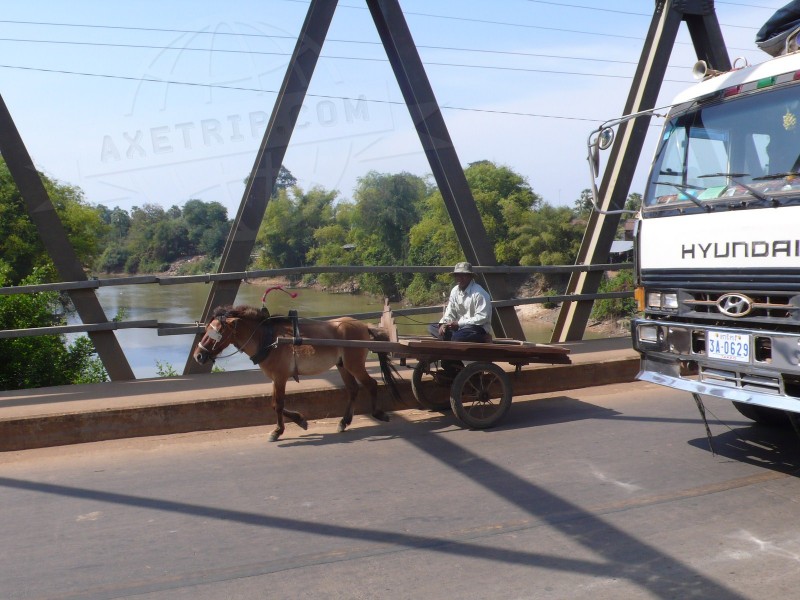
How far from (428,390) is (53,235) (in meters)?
4.42

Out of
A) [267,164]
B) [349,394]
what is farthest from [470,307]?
[267,164]

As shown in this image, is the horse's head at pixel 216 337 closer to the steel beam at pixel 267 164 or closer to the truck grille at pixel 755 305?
the steel beam at pixel 267 164

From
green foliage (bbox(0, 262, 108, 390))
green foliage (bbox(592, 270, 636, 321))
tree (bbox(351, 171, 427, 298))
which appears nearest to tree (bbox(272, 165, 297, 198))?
green foliage (bbox(0, 262, 108, 390))

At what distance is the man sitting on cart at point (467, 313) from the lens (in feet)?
25.5

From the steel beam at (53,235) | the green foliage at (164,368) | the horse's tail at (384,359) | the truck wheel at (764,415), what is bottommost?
the truck wheel at (764,415)

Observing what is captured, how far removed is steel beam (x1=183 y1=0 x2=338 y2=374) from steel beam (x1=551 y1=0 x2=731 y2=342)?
4362 millimetres

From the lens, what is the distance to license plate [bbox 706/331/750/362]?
5340 mm

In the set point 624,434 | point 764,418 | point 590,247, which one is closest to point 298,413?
point 624,434

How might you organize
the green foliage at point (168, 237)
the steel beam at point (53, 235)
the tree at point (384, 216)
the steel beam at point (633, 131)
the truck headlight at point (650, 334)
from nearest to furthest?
the truck headlight at point (650, 334) → the steel beam at point (53, 235) → the steel beam at point (633, 131) → the green foliage at point (168, 237) → the tree at point (384, 216)

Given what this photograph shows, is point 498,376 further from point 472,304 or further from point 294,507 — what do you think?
point 294,507

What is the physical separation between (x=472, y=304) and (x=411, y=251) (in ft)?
76.9

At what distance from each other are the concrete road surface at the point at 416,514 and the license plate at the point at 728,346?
0.93m

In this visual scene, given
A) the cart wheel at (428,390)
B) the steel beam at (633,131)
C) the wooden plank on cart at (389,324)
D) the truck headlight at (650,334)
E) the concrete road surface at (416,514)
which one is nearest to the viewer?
the concrete road surface at (416,514)

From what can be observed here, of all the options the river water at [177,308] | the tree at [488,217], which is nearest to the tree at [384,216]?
the tree at [488,217]
